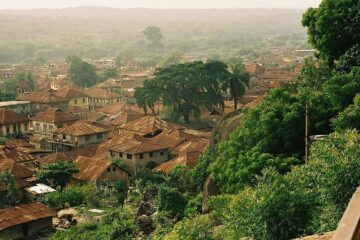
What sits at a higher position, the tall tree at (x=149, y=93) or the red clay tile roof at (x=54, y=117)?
the tall tree at (x=149, y=93)

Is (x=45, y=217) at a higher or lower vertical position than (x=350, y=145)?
lower

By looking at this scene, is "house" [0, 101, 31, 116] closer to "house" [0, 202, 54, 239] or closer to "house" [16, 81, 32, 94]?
"house" [16, 81, 32, 94]

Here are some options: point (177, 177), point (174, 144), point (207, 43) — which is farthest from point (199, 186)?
point (207, 43)

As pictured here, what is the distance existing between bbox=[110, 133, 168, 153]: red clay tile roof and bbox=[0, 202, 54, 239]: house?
32.3 feet

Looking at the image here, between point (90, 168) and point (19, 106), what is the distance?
2392cm

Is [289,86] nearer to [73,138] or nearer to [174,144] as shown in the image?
[174,144]

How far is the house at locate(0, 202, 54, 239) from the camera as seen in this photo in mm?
23469

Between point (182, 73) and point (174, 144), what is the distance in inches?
A: 429

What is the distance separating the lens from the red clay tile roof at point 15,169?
30727mm

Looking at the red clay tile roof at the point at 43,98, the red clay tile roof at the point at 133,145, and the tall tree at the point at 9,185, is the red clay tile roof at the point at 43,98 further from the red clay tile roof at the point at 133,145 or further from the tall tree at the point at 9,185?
the tall tree at the point at 9,185

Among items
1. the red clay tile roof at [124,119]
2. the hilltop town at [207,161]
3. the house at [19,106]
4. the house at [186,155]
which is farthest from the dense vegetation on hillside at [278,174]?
the house at [19,106]

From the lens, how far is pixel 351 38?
22.4 m

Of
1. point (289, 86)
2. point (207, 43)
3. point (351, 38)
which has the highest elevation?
point (351, 38)

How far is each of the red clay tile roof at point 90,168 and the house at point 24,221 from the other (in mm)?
5746
